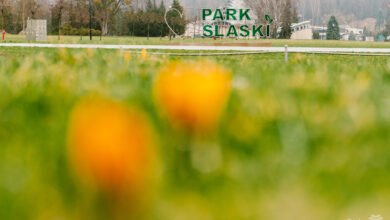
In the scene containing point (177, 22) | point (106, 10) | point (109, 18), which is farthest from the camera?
point (109, 18)

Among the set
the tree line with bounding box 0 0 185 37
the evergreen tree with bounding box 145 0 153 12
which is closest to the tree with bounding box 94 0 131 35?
the tree line with bounding box 0 0 185 37

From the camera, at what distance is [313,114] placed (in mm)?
590

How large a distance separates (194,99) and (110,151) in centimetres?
13

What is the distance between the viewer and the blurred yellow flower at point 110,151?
0.94 ft

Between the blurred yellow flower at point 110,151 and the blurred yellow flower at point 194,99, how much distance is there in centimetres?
9

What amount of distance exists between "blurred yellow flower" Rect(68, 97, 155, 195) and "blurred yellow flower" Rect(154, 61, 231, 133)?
0.28 ft

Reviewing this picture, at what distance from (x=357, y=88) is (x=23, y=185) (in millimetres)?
648

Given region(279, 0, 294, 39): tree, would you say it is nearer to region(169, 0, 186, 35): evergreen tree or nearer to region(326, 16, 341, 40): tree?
region(326, 16, 341, 40): tree

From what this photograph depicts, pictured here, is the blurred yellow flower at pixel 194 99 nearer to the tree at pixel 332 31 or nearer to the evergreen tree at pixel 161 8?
the evergreen tree at pixel 161 8

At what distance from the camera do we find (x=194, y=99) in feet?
1.32

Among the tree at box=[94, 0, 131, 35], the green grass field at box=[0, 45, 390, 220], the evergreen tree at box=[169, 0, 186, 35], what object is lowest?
the green grass field at box=[0, 45, 390, 220]

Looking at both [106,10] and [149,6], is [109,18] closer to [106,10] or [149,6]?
[106,10]

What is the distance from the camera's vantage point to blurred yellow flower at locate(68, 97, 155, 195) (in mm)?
287

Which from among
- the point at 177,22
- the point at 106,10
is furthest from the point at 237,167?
the point at 106,10
